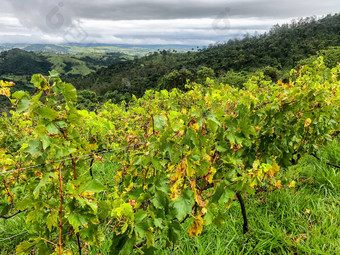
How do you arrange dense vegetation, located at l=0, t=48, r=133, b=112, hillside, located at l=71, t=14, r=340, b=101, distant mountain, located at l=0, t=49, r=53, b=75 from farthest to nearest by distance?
distant mountain, located at l=0, t=49, r=53, b=75 < dense vegetation, located at l=0, t=48, r=133, b=112 < hillside, located at l=71, t=14, r=340, b=101

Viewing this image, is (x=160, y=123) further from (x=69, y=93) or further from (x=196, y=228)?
(x=196, y=228)

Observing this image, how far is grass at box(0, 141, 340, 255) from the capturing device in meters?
2.57

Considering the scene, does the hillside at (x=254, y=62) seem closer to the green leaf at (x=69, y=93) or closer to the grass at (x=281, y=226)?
the grass at (x=281, y=226)

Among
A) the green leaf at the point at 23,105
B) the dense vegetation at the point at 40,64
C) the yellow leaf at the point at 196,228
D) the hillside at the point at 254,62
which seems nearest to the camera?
the green leaf at the point at 23,105

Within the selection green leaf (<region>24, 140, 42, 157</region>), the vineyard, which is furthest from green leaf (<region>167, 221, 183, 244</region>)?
green leaf (<region>24, 140, 42, 157</region>)

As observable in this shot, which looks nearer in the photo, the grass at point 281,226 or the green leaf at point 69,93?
the green leaf at point 69,93

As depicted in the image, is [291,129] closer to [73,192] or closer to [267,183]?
[267,183]

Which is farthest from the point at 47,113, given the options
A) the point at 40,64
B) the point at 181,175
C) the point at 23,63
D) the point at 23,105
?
the point at 23,63

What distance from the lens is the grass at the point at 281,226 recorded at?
2570 mm

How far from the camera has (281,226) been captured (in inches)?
110

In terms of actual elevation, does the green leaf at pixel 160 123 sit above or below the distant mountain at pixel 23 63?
below

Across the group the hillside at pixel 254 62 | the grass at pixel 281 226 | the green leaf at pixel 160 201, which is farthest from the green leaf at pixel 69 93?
the hillside at pixel 254 62

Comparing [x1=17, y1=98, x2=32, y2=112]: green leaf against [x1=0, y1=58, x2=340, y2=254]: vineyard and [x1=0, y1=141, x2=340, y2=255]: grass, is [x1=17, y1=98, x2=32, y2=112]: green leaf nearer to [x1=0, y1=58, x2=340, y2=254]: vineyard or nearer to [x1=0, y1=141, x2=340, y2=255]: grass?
[x1=0, y1=58, x2=340, y2=254]: vineyard

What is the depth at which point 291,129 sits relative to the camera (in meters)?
2.66
